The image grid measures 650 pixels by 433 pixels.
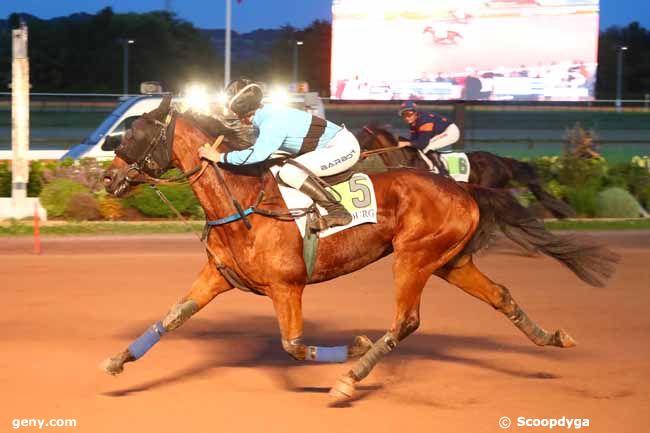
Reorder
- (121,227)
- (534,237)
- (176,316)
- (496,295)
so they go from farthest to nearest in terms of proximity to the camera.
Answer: (121,227) → (534,237) → (496,295) → (176,316)

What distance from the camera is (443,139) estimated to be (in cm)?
1285

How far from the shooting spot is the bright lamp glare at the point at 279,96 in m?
17.3

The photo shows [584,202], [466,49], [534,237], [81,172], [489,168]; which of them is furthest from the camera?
[466,49]

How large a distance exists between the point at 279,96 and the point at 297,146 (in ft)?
34.8

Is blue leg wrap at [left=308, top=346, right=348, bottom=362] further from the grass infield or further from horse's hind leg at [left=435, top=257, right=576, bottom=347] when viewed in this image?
the grass infield

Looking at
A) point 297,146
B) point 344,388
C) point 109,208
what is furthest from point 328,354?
point 109,208

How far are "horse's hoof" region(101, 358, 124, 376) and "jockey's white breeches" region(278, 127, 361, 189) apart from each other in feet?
5.31

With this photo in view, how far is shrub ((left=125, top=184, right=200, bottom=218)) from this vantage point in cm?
1658

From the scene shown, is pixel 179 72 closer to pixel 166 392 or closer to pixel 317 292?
pixel 317 292

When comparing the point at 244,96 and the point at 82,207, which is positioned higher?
the point at 244,96

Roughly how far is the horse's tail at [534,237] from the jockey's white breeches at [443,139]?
4.67 m

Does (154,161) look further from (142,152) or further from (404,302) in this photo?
(404,302)

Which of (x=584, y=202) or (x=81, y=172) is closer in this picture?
(x=81, y=172)

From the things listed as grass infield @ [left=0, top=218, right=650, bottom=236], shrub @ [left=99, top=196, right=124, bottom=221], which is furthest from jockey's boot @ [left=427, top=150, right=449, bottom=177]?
shrub @ [left=99, top=196, right=124, bottom=221]
